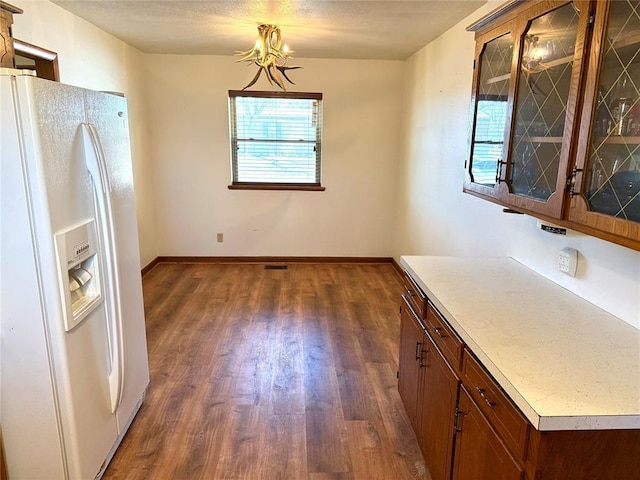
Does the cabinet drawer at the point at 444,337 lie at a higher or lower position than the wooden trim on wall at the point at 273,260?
higher

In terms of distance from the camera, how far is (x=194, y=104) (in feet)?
16.8

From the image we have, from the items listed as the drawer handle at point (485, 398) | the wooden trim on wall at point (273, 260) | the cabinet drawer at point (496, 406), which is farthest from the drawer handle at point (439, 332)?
the wooden trim on wall at point (273, 260)

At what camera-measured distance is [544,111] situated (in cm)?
167

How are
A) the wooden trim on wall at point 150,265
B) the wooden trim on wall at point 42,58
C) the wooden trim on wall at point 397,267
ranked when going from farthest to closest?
1. the wooden trim on wall at point 397,267
2. the wooden trim on wall at point 150,265
3. the wooden trim on wall at point 42,58

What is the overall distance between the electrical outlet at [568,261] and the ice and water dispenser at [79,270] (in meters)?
2.08

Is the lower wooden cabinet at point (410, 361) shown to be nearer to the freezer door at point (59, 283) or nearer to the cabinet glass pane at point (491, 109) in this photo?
the cabinet glass pane at point (491, 109)

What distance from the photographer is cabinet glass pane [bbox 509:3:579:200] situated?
153cm

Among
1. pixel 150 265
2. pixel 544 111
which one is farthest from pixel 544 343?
pixel 150 265

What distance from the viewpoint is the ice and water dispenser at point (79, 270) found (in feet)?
5.43

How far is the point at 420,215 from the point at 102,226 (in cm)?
326

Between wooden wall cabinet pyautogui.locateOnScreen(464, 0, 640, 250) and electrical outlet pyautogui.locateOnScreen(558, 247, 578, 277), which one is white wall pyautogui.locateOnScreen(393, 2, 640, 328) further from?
wooden wall cabinet pyautogui.locateOnScreen(464, 0, 640, 250)

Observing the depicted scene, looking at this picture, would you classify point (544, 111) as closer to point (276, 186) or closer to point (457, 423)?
point (457, 423)

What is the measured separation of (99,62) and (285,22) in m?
1.79

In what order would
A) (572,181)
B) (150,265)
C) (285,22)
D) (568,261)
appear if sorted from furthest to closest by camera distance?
1. (150,265)
2. (285,22)
3. (568,261)
4. (572,181)
